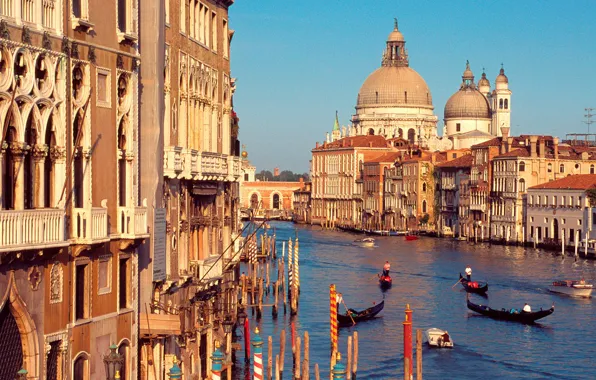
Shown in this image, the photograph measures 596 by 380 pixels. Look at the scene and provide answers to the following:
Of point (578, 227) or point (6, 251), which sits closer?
point (6, 251)

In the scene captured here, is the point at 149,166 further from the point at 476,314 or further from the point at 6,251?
the point at 476,314

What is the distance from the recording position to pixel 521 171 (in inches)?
2672

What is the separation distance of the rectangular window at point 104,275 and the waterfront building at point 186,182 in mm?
1189

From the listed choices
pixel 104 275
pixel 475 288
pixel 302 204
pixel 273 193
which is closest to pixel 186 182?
pixel 104 275

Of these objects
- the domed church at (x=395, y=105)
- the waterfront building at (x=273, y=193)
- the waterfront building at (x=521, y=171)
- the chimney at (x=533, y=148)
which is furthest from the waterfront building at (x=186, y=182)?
the waterfront building at (x=273, y=193)

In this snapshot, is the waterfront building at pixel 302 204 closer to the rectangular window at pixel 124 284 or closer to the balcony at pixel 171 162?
the balcony at pixel 171 162

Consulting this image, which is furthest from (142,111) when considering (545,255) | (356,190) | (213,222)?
→ (356,190)

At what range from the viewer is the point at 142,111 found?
1328 cm

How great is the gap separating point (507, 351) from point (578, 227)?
33.3 m

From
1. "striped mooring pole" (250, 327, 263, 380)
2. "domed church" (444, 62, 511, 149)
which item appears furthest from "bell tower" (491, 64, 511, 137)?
"striped mooring pole" (250, 327, 263, 380)

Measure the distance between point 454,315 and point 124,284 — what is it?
21972 millimetres

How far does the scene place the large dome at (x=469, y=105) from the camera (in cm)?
11244

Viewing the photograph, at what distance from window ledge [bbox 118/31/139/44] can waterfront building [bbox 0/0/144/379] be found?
0.02m

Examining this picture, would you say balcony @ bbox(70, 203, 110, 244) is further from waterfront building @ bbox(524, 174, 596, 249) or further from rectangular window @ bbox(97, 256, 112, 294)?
waterfront building @ bbox(524, 174, 596, 249)
